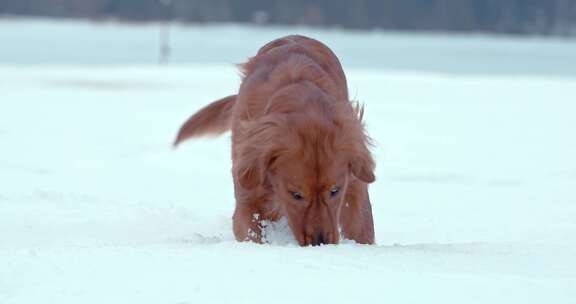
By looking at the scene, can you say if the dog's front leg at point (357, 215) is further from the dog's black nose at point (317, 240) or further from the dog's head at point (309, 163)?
the dog's black nose at point (317, 240)

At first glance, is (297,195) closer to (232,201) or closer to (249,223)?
(249,223)

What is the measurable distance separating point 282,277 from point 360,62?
2671 centimetres

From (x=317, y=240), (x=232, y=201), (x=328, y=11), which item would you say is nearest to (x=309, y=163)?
(x=317, y=240)

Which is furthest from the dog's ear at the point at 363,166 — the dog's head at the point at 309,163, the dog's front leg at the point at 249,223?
the dog's front leg at the point at 249,223

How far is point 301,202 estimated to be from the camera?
344cm

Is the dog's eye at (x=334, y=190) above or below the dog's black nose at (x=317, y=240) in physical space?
above

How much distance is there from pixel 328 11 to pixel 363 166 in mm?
59323

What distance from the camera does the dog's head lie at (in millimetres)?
3408

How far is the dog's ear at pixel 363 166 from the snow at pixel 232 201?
0.96ft

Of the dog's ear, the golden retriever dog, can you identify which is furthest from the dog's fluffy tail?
the dog's ear

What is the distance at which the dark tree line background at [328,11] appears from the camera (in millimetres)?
58938

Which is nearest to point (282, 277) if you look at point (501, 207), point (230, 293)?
point (230, 293)

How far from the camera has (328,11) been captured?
62188 millimetres

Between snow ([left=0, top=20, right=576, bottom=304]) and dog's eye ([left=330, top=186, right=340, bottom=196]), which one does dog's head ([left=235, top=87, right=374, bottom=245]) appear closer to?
dog's eye ([left=330, top=186, right=340, bottom=196])
